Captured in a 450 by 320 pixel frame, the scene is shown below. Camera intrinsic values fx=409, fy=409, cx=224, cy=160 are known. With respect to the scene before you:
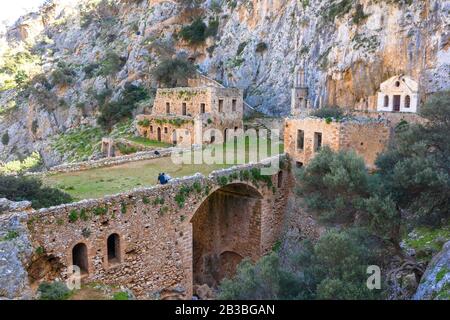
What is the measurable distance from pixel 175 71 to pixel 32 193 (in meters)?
32.9

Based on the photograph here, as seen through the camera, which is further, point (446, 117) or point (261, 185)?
point (261, 185)

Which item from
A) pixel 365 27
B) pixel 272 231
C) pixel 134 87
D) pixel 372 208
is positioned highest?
pixel 365 27

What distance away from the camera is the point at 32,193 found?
1474 cm

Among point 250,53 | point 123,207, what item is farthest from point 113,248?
point 250,53

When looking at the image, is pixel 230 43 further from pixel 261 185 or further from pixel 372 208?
pixel 372 208

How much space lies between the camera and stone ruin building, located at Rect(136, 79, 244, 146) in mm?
31781

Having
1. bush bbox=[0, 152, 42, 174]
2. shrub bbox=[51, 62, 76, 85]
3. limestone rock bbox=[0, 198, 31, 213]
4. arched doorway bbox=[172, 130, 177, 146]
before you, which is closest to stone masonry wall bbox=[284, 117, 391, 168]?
limestone rock bbox=[0, 198, 31, 213]

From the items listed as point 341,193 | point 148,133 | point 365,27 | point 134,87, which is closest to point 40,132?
point 134,87

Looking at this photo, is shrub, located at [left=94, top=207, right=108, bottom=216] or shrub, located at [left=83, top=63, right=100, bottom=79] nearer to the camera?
shrub, located at [left=94, top=207, right=108, bottom=216]

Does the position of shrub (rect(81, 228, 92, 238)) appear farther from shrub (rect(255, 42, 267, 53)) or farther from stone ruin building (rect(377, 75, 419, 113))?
shrub (rect(255, 42, 267, 53))

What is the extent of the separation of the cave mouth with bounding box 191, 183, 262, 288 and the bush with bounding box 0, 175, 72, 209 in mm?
8647

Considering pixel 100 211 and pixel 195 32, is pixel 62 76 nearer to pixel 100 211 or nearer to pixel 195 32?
pixel 195 32

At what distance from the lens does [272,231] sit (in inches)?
825

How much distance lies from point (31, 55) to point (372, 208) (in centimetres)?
7913
